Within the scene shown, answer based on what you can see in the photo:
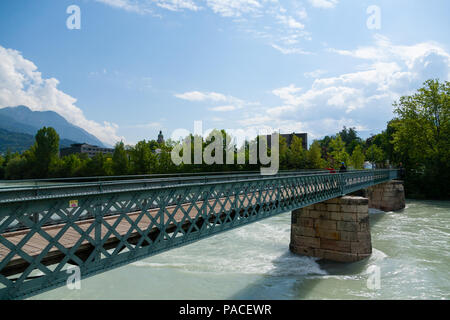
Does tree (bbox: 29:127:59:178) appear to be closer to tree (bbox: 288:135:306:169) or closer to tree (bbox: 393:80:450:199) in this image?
tree (bbox: 288:135:306:169)

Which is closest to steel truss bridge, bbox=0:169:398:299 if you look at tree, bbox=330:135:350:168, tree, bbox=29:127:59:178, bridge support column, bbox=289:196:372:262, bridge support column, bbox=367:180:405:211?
bridge support column, bbox=289:196:372:262

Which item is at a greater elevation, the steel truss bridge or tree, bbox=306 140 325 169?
tree, bbox=306 140 325 169

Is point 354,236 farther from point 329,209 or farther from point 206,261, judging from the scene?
point 206,261

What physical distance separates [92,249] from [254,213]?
552 cm

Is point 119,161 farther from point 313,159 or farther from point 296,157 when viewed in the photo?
point 313,159

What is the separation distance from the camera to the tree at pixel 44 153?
260 ft

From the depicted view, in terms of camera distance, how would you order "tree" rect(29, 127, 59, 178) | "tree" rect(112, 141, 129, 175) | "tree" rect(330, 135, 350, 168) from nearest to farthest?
"tree" rect(112, 141, 129, 175) → "tree" rect(330, 135, 350, 168) → "tree" rect(29, 127, 59, 178)

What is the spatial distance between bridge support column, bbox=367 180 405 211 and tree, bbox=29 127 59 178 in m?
75.1

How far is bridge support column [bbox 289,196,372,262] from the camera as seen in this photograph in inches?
623

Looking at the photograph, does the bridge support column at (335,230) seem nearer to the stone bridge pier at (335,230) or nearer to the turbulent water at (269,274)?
the stone bridge pier at (335,230)

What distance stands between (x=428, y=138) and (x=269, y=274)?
1714 inches

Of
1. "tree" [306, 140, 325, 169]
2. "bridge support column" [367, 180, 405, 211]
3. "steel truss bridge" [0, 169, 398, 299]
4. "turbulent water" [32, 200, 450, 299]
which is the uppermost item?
"tree" [306, 140, 325, 169]

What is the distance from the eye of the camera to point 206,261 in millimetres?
16344
